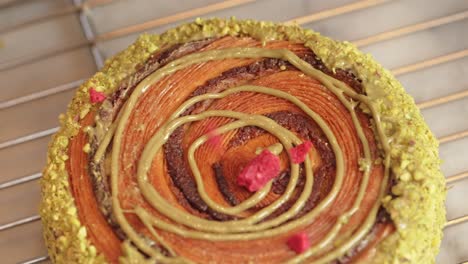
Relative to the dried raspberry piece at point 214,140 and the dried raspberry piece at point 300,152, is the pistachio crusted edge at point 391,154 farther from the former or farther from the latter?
the dried raspberry piece at point 214,140

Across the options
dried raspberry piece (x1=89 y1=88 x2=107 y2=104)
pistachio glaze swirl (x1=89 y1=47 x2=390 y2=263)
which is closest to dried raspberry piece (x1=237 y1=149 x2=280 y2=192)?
pistachio glaze swirl (x1=89 y1=47 x2=390 y2=263)

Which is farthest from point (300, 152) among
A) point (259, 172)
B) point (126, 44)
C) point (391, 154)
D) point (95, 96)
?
point (126, 44)

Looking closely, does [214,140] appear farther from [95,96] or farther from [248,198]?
[95,96]

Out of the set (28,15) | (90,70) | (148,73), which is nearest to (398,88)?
(148,73)

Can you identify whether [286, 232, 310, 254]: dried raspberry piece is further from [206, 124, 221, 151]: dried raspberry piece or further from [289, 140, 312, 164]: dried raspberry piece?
[206, 124, 221, 151]: dried raspberry piece

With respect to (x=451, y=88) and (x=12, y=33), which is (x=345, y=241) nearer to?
(x=451, y=88)
